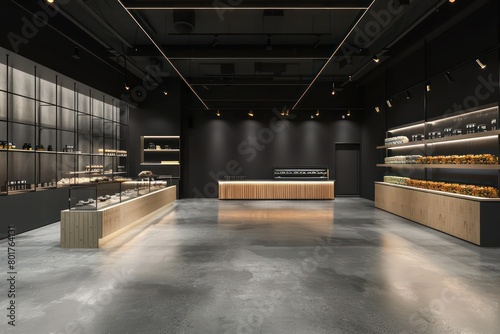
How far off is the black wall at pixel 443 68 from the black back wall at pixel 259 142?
246 centimetres

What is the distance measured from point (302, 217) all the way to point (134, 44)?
22.6 feet

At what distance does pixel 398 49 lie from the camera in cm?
884

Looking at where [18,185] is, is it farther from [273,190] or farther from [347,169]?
[347,169]

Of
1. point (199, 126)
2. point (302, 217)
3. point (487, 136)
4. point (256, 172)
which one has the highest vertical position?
point (199, 126)

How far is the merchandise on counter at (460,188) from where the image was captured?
18.1 ft

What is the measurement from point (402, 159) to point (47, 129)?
9639mm

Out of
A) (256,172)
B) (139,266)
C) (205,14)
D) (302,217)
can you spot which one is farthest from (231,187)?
(139,266)

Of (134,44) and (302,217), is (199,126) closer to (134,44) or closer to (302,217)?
(134,44)

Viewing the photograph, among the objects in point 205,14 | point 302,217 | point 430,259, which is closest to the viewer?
point 430,259

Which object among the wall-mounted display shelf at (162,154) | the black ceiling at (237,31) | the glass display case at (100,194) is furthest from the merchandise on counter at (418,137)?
the wall-mounted display shelf at (162,154)

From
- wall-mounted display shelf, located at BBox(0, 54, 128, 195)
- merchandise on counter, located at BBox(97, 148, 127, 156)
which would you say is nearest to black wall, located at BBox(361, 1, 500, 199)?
wall-mounted display shelf, located at BBox(0, 54, 128, 195)

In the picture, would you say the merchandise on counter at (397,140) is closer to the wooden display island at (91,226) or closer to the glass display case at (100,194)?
the glass display case at (100,194)

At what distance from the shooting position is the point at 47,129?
26.4 ft

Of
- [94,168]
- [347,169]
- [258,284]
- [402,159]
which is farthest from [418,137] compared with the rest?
[94,168]
